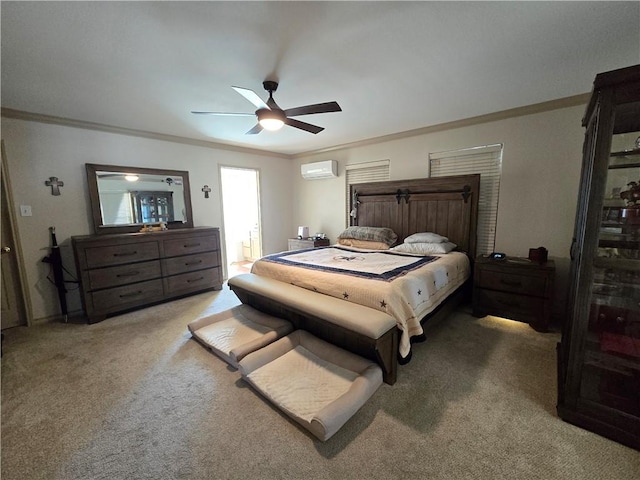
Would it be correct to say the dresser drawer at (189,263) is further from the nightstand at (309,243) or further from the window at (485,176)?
the window at (485,176)

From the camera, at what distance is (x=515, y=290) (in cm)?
286

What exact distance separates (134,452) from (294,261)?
1.98 metres

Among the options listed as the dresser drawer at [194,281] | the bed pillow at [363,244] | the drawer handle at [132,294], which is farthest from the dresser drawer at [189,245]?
the bed pillow at [363,244]

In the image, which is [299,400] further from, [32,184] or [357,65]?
[32,184]

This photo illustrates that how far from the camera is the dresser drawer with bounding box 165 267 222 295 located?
12.3 feet

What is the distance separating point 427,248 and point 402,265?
2.85 feet

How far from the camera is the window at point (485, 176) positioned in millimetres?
3348

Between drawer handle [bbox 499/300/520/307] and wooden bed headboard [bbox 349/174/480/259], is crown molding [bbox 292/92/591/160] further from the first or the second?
drawer handle [bbox 499/300/520/307]

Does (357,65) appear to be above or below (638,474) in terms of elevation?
above

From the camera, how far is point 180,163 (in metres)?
4.21

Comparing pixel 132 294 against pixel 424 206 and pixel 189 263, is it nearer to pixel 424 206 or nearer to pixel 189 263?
pixel 189 263

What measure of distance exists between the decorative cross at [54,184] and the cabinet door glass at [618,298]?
203 inches

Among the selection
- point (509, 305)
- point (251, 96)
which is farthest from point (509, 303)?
point (251, 96)

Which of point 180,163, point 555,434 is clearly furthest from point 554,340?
point 180,163
